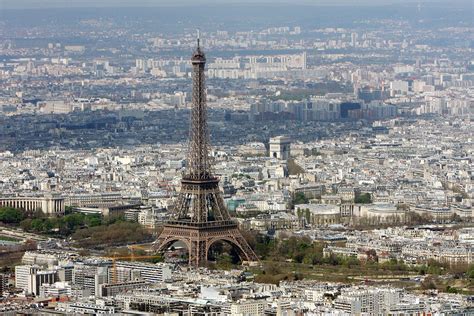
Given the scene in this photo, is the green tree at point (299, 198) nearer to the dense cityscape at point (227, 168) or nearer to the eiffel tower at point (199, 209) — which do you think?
the dense cityscape at point (227, 168)

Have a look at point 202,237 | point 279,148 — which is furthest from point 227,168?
point 202,237

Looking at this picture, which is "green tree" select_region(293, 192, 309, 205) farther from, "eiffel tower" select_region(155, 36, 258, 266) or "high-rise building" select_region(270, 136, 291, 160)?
"high-rise building" select_region(270, 136, 291, 160)

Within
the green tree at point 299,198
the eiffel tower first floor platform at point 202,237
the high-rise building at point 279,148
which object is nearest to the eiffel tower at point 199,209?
the eiffel tower first floor platform at point 202,237

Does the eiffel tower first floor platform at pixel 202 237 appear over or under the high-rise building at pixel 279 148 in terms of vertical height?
under

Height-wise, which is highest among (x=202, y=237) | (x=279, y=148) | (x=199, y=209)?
(x=279, y=148)

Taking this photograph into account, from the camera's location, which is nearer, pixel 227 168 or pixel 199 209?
pixel 199 209

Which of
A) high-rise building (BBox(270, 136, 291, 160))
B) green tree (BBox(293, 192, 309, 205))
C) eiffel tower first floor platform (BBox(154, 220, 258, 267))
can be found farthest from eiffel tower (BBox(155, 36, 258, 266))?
high-rise building (BBox(270, 136, 291, 160))

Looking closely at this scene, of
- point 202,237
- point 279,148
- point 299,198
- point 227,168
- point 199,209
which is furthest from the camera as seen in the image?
point 279,148

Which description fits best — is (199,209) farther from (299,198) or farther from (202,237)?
(299,198)
